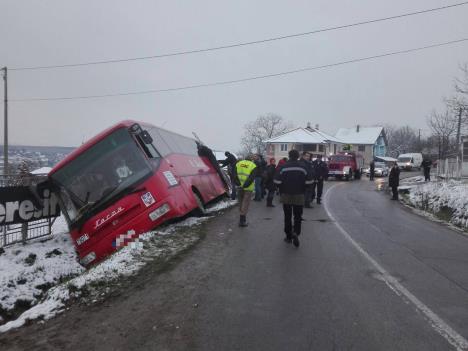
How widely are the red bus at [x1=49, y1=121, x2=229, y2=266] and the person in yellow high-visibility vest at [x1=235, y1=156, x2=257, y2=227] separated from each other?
51.4 inches

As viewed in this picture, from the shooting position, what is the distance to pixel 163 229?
30.3ft

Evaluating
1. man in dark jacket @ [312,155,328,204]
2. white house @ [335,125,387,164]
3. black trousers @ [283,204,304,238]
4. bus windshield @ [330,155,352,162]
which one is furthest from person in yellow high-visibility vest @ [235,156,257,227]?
white house @ [335,125,387,164]

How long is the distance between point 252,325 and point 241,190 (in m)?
6.45

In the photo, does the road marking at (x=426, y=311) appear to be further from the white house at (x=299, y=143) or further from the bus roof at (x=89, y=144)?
the white house at (x=299, y=143)

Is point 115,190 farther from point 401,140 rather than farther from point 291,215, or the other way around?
point 401,140

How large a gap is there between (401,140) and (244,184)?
127 metres

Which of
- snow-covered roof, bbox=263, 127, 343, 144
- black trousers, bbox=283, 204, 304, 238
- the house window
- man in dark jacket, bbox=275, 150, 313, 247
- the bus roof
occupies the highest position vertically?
snow-covered roof, bbox=263, 127, 343, 144

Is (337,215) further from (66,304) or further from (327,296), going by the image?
(66,304)

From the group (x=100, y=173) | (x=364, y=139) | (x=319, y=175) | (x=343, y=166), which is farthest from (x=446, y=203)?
(x=364, y=139)

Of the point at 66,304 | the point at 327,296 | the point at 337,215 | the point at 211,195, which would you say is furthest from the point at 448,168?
the point at 66,304

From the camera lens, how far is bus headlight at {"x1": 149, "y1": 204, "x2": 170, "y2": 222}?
858 centimetres

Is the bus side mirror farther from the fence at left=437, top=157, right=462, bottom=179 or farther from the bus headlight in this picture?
the fence at left=437, top=157, right=462, bottom=179

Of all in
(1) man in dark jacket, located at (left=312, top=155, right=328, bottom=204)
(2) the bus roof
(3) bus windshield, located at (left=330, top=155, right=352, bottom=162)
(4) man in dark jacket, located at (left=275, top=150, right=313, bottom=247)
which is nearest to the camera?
(4) man in dark jacket, located at (left=275, top=150, right=313, bottom=247)

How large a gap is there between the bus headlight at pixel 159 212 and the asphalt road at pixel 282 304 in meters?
1.04
